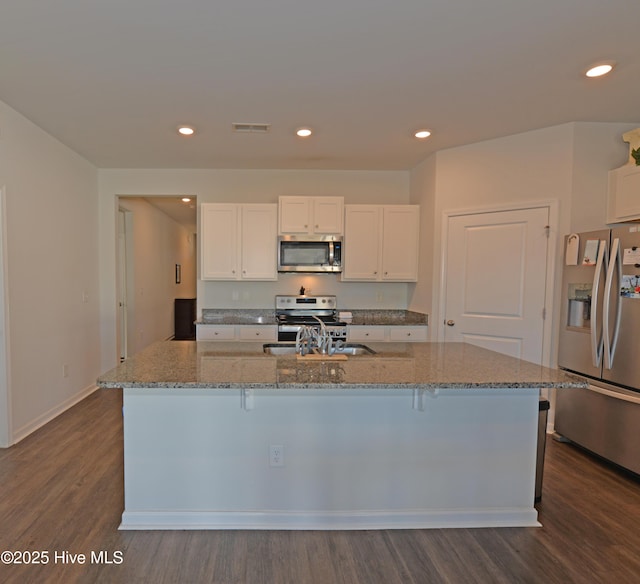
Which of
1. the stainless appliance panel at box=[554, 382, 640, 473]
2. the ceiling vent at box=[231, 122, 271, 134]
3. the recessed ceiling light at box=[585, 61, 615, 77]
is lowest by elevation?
the stainless appliance panel at box=[554, 382, 640, 473]

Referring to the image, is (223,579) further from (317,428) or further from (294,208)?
(294,208)

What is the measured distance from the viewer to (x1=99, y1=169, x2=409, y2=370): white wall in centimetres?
438

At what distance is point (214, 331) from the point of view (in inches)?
154

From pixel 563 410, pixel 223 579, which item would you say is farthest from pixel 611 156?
pixel 223 579

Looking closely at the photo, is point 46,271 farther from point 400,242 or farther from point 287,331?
point 400,242

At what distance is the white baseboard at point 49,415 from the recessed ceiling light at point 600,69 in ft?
15.9

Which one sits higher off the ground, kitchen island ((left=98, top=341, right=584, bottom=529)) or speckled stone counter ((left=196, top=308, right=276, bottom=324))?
speckled stone counter ((left=196, top=308, right=276, bottom=324))

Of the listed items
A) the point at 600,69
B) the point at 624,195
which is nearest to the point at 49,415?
the point at 600,69

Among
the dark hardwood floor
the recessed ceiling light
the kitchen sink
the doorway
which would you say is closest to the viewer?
the dark hardwood floor

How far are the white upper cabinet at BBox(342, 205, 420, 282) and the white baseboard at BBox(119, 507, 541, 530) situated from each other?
261 centimetres

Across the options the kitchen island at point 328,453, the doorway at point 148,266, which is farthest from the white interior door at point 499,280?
the doorway at point 148,266

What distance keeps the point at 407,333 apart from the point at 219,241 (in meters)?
2.33

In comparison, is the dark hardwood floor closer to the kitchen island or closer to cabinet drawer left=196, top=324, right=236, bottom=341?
the kitchen island

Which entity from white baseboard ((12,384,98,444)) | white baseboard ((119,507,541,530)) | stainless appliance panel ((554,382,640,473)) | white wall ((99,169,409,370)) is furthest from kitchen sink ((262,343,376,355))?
white baseboard ((12,384,98,444))
